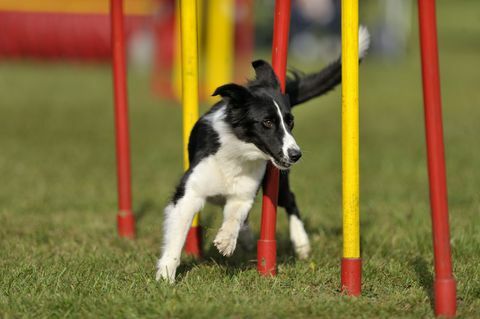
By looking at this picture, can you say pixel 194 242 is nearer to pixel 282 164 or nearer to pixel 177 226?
pixel 177 226

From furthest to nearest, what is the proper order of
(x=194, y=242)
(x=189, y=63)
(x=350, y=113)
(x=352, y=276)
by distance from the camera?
(x=194, y=242)
(x=189, y=63)
(x=352, y=276)
(x=350, y=113)

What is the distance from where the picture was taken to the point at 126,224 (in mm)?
6867

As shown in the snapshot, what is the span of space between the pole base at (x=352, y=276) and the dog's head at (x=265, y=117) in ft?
2.16

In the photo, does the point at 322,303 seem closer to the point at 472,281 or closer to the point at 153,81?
the point at 472,281

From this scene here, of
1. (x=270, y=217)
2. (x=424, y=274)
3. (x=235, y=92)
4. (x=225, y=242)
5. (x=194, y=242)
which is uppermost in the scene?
(x=235, y=92)

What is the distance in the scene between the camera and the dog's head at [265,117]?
5.03 metres

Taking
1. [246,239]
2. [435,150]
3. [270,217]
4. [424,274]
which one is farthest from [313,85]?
[435,150]

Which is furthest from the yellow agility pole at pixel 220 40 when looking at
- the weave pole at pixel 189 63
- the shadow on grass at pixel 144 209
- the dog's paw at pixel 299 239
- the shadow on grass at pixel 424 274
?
the shadow on grass at pixel 424 274

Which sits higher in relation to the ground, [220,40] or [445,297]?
[220,40]

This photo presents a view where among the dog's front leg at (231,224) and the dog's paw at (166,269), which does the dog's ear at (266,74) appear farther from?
the dog's paw at (166,269)

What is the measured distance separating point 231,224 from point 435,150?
150 cm

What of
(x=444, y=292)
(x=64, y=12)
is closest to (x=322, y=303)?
(x=444, y=292)

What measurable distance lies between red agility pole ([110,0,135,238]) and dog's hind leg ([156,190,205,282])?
154 centimetres

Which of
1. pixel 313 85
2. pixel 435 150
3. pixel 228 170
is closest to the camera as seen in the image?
pixel 435 150
